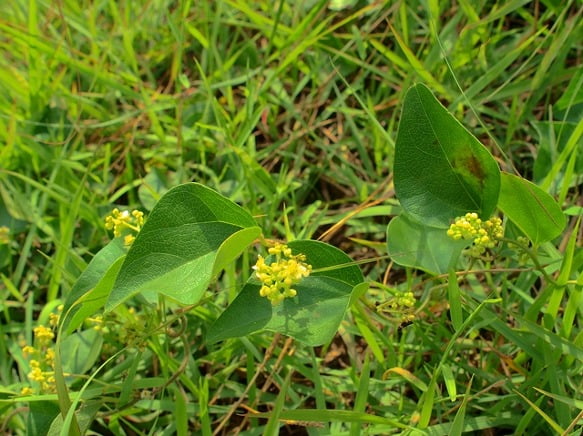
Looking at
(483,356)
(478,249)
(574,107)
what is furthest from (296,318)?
(574,107)

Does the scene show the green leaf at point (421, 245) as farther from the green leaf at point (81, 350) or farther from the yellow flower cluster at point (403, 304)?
the green leaf at point (81, 350)

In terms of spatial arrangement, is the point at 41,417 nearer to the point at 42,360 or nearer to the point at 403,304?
the point at 42,360

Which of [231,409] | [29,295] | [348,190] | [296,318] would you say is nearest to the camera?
[296,318]

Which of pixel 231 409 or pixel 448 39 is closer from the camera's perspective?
pixel 231 409

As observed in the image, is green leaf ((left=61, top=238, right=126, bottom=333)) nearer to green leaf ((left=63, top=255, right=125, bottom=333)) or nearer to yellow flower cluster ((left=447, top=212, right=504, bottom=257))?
green leaf ((left=63, top=255, right=125, bottom=333))

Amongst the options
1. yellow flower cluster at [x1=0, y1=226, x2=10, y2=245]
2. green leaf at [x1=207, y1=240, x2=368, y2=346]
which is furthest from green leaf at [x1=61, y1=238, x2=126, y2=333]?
yellow flower cluster at [x1=0, y1=226, x2=10, y2=245]

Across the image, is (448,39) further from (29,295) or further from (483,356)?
(29,295)
